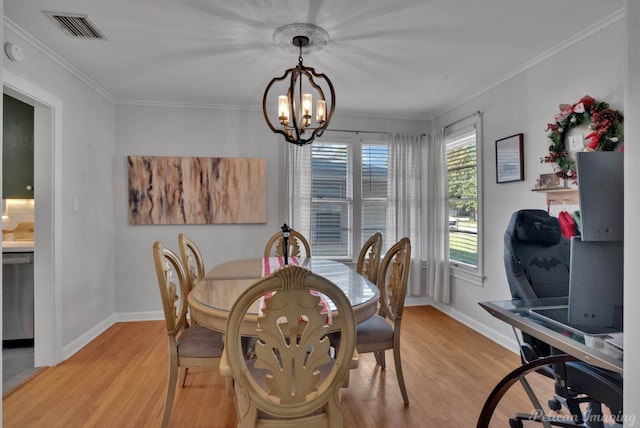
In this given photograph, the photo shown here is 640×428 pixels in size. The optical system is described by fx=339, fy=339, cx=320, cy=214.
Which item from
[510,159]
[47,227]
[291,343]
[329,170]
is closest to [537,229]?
[291,343]

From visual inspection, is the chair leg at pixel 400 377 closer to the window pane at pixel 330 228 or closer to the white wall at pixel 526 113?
the white wall at pixel 526 113

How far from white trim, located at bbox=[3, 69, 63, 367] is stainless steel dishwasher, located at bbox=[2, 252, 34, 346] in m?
0.47

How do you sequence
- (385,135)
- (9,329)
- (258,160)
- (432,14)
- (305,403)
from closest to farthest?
1. (305,403)
2. (432,14)
3. (9,329)
4. (258,160)
5. (385,135)

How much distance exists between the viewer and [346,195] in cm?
423

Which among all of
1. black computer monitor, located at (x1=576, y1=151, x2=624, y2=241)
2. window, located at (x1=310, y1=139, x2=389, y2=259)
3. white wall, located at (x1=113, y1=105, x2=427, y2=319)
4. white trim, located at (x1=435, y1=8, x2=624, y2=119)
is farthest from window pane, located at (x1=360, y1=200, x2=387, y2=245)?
black computer monitor, located at (x1=576, y1=151, x2=624, y2=241)

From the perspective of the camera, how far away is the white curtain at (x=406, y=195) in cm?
418

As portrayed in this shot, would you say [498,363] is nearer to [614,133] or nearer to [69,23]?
[614,133]

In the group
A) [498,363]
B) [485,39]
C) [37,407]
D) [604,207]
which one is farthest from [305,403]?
[485,39]

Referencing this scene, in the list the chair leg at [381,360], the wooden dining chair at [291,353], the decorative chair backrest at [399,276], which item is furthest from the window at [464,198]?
the wooden dining chair at [291,353]

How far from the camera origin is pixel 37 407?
2127 mm

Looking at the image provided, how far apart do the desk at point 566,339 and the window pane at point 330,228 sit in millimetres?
2793

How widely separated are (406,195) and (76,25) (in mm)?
3466

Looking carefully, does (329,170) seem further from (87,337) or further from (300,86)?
(87,337)

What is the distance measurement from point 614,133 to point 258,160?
312cm
